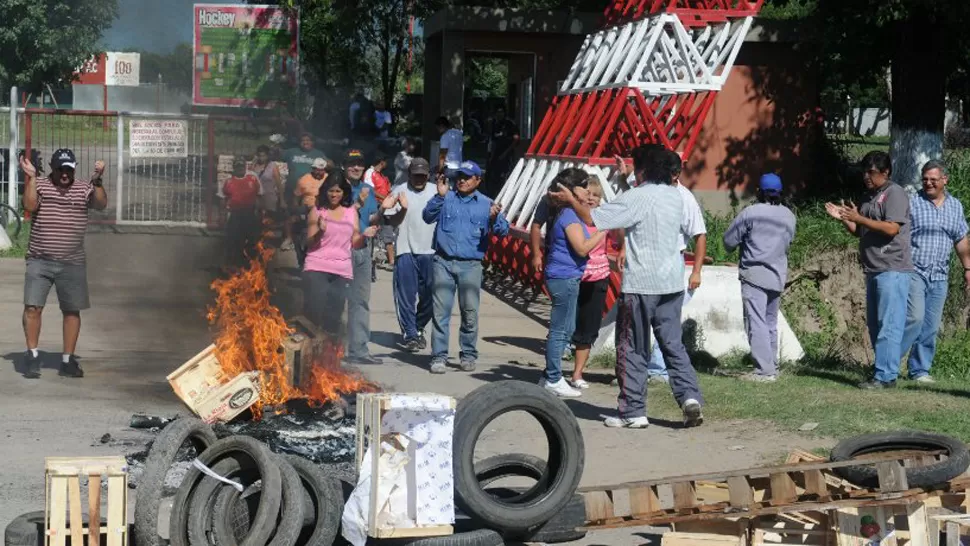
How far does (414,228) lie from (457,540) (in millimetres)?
6885

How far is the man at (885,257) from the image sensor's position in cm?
Answer: 1088

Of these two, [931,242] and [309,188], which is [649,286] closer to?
[931,242]

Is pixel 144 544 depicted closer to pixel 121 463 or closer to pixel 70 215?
pixel 121 463

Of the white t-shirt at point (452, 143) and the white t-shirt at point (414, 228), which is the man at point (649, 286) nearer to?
the white t-shirt at point (414, 228)

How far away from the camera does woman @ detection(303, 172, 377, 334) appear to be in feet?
38.1

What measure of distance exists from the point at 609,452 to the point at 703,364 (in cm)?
369

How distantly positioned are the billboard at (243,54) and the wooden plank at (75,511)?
1274cm

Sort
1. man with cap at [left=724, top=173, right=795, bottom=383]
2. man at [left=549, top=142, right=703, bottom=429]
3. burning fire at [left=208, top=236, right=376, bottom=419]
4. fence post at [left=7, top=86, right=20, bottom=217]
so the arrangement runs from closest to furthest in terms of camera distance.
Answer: man at [left=549, top=142, right=703, bottom=429]
burning fire at [left=208, top=236, right=376, bottom=419]
man with cap at [left=724, top=173, right=795, bottom=383]
fence post at [left=7, top=86, right=20, bottom=217]

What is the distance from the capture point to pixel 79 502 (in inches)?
235

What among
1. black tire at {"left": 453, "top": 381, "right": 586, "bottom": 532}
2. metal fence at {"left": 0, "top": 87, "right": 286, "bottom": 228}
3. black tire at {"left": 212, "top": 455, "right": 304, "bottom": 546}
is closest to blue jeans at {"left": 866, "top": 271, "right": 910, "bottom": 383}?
black tire at {"left": 453, "top": 381, "right": 586, "bottom": 532}

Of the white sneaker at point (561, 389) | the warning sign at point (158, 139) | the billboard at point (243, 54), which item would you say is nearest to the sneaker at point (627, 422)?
the white sneaker at point (561, 389)

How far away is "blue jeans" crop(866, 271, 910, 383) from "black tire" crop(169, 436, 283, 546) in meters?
6.38

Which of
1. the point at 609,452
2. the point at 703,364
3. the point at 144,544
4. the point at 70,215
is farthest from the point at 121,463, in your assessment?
the point at 703,364

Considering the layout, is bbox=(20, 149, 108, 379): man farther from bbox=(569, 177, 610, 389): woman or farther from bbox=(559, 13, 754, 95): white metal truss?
Answer: bbox=(559, 13, 754, 95): white metal truss
